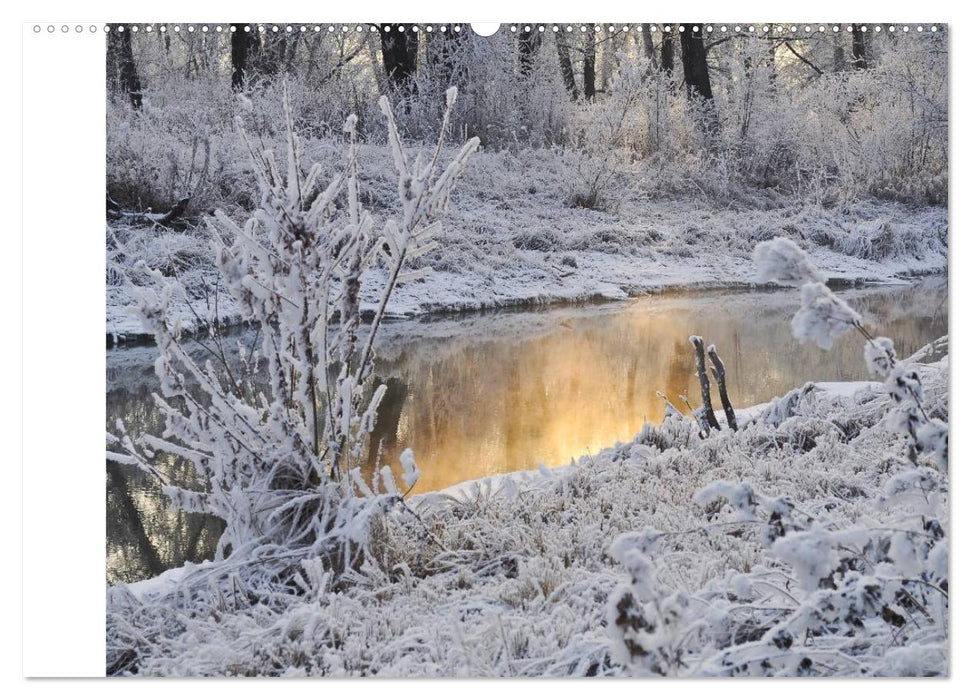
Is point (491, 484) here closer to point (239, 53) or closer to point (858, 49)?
point (239, 53)

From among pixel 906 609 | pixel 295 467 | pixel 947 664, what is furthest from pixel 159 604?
pixel 947 664

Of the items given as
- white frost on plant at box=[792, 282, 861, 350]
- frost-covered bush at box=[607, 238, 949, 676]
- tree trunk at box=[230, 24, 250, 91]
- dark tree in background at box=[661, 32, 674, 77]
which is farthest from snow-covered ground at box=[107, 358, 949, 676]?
tree trunk at box=[230, 24, 250, 91]

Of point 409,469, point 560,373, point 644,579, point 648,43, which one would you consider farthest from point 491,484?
point 648,43

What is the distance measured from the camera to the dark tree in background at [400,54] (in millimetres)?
2703

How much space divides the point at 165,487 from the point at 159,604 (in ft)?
1.09

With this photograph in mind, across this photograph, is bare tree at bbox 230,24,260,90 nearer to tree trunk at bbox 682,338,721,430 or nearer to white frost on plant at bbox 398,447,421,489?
white frost on plant at bbox 398,447,421,489

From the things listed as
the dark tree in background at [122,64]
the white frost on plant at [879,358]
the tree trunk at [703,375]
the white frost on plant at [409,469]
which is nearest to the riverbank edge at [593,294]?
the tree trunk at [703,375]

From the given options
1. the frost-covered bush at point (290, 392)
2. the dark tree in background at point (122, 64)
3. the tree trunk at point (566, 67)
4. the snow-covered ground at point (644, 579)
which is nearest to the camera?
the snow-covered ground at point (644, 579)

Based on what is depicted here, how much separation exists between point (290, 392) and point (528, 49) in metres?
1.23

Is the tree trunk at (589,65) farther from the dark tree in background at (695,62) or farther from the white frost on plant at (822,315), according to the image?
the white frost on plant at (822,315)

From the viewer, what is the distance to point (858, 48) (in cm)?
279

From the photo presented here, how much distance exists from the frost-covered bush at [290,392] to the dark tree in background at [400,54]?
0.18 metres
